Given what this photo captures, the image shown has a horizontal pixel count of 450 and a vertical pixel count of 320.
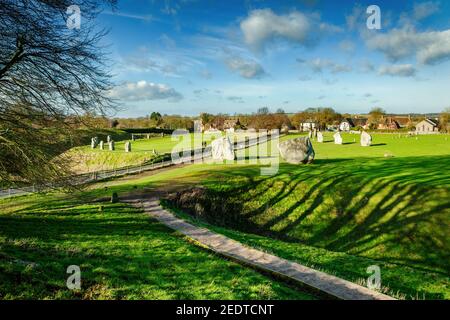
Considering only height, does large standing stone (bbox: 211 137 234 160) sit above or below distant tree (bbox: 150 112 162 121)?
below

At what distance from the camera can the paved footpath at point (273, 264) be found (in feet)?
35.5

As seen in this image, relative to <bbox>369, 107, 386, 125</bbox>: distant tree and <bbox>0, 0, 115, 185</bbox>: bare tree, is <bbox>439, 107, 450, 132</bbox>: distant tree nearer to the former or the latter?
<bbox>369, 107, 386, 125</bbox>: distant tree

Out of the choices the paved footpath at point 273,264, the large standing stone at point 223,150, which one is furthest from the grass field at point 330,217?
the large standing stone at point 223,150

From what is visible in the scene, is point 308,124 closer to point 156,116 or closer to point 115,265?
point 156,116

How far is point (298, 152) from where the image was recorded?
3572cm

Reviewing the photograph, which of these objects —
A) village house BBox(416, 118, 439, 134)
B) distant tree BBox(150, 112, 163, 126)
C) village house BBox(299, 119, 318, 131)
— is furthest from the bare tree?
village house BBox(416, 118, 439, 134)

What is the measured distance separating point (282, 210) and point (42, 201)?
52.5 ft

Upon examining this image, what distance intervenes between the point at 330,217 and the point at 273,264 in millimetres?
12131

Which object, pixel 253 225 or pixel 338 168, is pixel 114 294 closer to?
pixel 253 225

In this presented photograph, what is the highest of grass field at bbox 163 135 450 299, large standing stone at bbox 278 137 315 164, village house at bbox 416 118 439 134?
village house at bbox 416 118 439 134

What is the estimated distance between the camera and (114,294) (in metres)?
9.38

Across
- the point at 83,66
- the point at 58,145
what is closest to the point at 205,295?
the point at 58,145

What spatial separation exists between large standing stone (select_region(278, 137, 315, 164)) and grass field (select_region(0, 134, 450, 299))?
1.64 metres

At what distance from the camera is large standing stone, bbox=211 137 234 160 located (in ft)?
134
